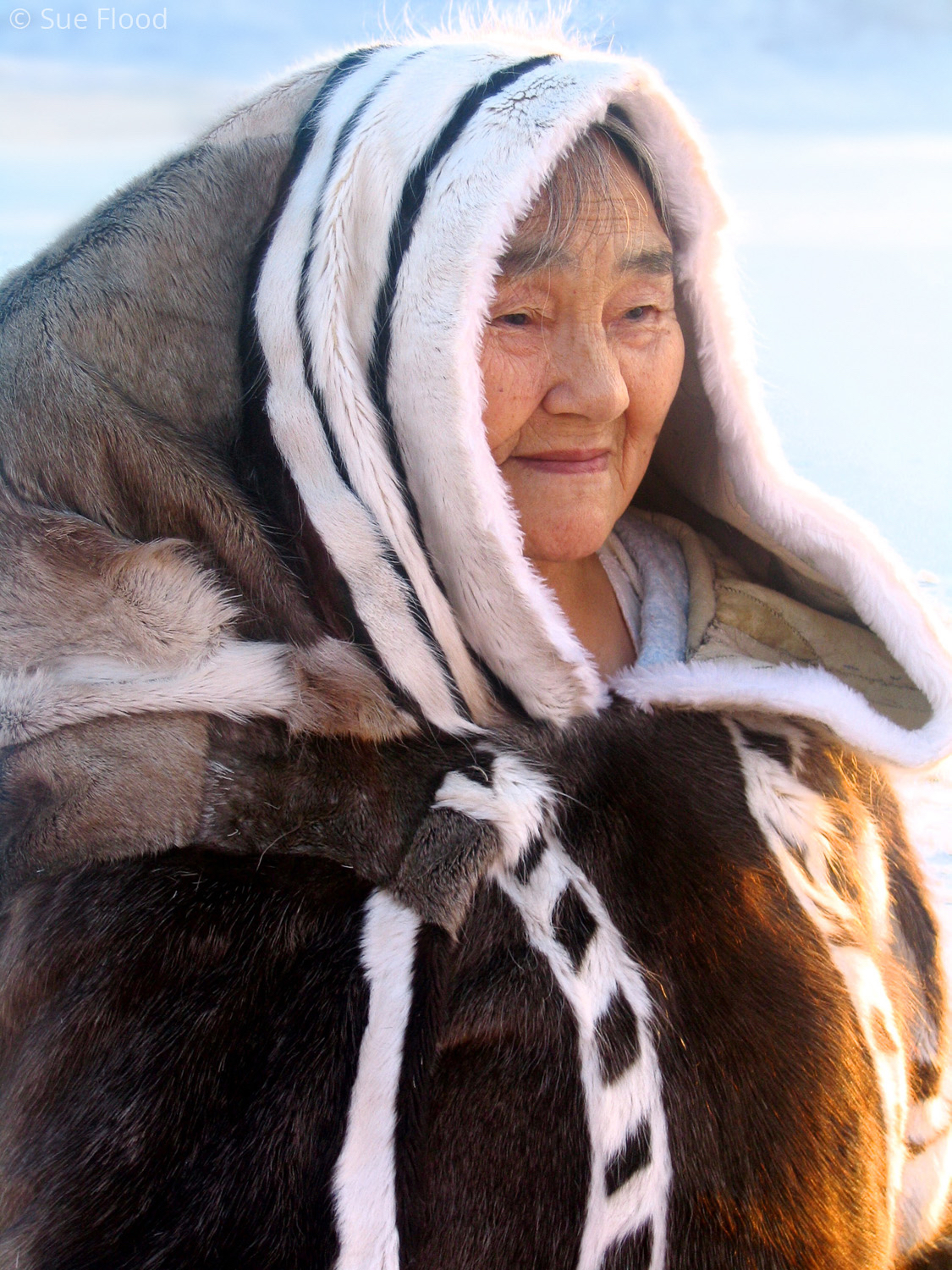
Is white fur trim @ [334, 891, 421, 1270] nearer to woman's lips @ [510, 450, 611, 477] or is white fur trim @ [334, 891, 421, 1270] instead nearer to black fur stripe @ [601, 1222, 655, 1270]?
black fur stripe @ [601, 1222, 655, 1270]

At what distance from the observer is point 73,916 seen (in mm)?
686

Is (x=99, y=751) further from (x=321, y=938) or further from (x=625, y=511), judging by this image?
(x=625, y=511)

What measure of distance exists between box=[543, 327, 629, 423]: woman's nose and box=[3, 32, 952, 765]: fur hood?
16 centimetres

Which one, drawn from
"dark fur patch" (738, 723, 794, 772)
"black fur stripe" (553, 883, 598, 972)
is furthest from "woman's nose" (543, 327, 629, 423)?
"black fur stripe" (553, 883, 598, 972)

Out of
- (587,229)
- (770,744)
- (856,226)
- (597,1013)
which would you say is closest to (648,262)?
(587,229)

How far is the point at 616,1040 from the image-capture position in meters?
0.80

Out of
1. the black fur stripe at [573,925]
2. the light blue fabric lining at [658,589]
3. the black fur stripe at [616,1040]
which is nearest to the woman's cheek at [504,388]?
the light blue fabric lining at [658,589]

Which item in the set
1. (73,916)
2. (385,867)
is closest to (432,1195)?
(385,867)

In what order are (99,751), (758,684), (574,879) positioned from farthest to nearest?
(758,684)
(574,879)
(99,751)

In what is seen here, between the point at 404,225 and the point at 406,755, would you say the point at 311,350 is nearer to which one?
the point at 404,225

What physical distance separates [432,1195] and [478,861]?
0.27 meters

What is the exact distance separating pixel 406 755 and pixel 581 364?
494 mm

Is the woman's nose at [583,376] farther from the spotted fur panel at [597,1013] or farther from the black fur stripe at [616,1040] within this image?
the black fur stripe at [616,1040]

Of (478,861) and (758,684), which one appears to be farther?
(758,684)
